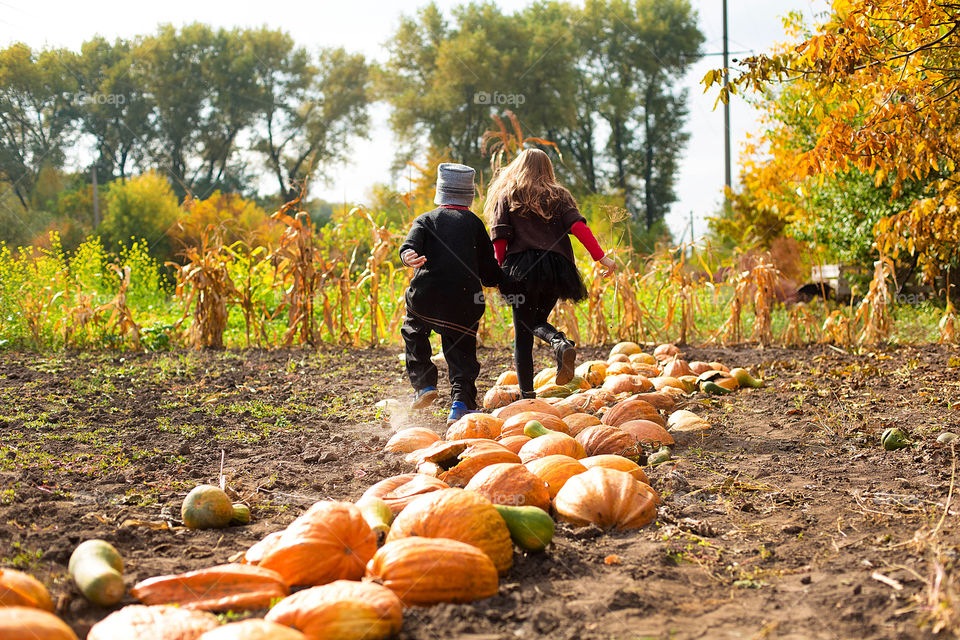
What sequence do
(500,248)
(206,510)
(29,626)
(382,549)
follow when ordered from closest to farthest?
(29,626)
(382,549)
(206,510)
(500,248)

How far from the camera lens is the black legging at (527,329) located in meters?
4.39

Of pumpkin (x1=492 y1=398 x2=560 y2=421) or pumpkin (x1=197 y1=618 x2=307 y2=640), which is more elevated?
pumpkin (x1=492 y1=398 x2=560 y2=421)

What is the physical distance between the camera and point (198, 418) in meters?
4.17

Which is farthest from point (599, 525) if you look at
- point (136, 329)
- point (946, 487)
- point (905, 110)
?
point (136, 329)

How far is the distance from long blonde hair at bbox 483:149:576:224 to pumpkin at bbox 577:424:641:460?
5.29 feet

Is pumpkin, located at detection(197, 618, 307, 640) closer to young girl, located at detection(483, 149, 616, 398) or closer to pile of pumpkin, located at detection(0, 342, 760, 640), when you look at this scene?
pile of pumpkin, located at detection(0, 342, 760, 640)

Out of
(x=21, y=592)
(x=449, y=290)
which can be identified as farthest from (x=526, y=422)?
(x=21, y=592)

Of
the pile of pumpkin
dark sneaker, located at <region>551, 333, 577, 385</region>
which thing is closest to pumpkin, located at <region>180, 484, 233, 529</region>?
the pile of pumpkin

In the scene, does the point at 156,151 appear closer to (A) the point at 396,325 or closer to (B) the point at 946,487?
(A) the point at 396,325

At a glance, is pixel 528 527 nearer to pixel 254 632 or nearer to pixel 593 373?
pixel 254 632

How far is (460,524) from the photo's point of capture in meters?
2.00

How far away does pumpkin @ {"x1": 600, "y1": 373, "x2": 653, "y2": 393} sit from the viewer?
4.48 m

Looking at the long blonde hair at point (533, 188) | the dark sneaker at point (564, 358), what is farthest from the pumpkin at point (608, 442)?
the long blonde hair at point (533, 188)

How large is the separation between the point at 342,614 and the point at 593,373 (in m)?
3.59
